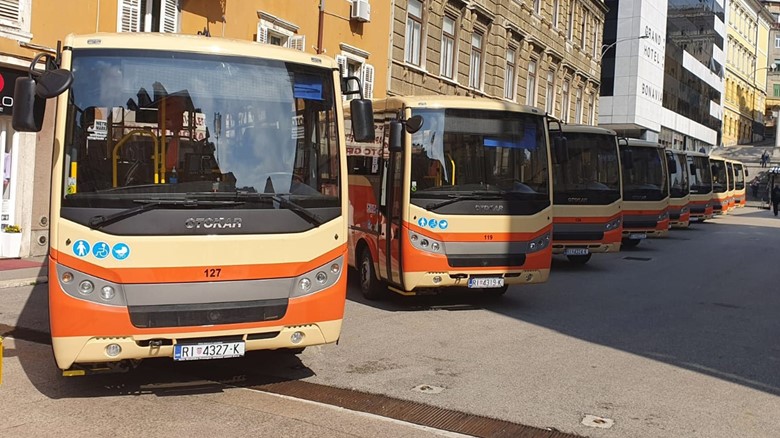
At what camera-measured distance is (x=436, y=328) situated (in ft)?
31.0

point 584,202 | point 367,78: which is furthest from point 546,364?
point 367,78

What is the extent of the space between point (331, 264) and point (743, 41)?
94.2 m

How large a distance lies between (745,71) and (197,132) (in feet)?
322

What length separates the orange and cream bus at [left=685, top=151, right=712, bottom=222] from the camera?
1222 inches

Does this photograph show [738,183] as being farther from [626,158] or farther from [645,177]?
[626,158]

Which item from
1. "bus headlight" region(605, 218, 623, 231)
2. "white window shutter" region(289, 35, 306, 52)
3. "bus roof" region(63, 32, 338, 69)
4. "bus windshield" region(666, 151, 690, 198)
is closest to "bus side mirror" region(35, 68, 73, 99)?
"bus roof" region(63, 32, 338, 69)

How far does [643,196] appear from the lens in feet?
67.5

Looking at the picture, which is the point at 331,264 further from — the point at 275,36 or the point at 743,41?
the point at 743,41

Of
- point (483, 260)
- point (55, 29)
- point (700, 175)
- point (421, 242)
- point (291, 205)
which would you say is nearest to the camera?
point (291, 205)

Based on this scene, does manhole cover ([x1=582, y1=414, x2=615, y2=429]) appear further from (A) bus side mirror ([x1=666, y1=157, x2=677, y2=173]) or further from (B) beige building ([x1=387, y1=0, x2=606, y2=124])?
(A) bus side mirror ([x1=666, y1=157, x2=677, y2=173])

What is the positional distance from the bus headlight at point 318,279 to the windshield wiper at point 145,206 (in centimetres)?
82

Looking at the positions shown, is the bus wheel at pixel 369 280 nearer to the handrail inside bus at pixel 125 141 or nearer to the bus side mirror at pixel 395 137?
the bus side mirror at pixel 395 137

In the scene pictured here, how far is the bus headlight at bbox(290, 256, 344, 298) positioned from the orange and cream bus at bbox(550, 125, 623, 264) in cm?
972

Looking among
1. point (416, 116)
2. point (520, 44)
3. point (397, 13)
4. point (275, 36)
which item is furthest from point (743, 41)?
point (416, 116)
